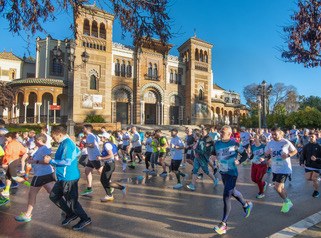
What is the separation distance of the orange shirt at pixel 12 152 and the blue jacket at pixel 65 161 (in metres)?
3.54

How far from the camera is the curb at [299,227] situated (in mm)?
4609

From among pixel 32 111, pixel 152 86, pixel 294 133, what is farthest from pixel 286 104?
pixel 32 111

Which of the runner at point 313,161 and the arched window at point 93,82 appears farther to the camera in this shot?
the arched window at point 93,82

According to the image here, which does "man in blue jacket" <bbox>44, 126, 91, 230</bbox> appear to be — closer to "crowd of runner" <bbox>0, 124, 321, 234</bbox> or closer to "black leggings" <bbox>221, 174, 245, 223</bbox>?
"crowd of runner" <bbox>0, 124, 321, 234</bbox>

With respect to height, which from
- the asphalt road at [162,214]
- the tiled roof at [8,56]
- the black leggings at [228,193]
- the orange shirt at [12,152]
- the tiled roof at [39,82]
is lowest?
the asphalt road at [162,214]

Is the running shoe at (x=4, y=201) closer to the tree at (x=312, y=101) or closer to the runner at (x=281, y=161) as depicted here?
the runner at (x=281, y=161)

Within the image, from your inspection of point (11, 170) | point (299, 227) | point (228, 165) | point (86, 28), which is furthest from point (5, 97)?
point (299, 227)

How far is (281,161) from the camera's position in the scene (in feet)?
20.8

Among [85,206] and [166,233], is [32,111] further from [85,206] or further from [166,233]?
[166,233]

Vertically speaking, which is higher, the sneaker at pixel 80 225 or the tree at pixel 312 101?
the tree at pixel 312 101

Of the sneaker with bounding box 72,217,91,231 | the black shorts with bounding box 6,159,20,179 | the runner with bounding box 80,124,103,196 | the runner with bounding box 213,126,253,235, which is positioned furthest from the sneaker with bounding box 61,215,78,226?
the black shorts with bounding box 6,159,20,179

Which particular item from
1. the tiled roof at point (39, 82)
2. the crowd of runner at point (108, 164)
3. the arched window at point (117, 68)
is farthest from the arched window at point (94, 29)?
the crowd of runner at point (108, 164)

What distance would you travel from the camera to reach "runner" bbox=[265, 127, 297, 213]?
612 cm

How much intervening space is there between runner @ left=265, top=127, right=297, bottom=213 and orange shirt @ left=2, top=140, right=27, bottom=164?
6611 mm
